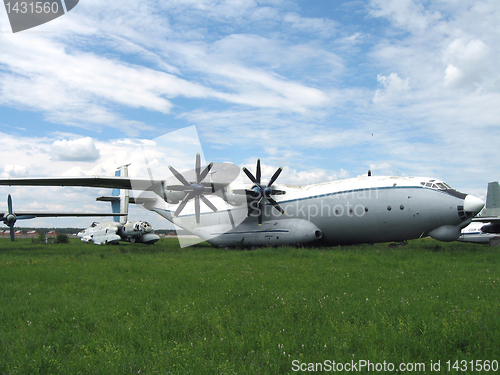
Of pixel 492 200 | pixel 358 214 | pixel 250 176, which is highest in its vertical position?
pixel 250 176

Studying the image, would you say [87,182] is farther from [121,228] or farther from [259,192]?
[121,228]

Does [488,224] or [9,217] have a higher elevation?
[9,217]

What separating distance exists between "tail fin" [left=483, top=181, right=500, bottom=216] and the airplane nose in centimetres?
2220

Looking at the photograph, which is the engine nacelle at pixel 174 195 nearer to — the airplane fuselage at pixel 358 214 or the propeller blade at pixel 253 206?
the airplane fuselage at pixel 358 214

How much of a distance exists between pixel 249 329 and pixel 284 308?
45.7 inches

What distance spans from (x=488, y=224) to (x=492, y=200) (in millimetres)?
7991

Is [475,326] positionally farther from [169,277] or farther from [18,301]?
[18,301]

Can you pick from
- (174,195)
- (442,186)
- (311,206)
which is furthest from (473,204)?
(174,195)

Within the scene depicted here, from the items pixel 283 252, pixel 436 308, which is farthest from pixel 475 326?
pixel 283 252

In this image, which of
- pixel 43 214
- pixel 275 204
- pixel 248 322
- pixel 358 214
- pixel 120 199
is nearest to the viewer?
pixel 248 322

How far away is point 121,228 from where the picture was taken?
118 ft

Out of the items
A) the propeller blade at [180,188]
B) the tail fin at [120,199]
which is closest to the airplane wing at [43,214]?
the tail fin at [120,199]

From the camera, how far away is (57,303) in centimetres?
721

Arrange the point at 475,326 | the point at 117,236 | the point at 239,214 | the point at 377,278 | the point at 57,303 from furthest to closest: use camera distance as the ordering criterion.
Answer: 1. the point at 117,236
2. the point at 239,214
3. the point at 377,278
4. the point at 57,303
5. the point at 475,326
